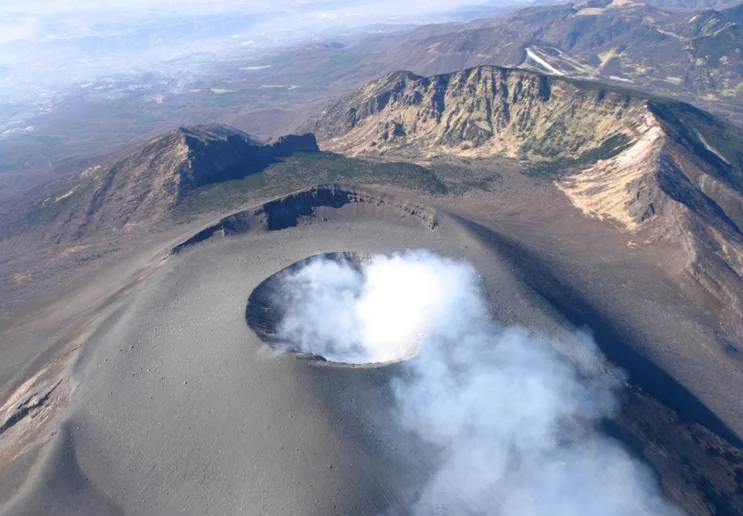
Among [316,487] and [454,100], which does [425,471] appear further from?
[454,100]

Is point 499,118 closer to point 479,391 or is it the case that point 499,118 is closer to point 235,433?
Result: point 479,391

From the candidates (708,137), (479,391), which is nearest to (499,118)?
(708,137)

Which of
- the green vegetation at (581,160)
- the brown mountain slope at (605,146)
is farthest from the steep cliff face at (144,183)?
the green vegetation at (581,160)

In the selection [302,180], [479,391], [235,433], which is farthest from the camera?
[302,180]

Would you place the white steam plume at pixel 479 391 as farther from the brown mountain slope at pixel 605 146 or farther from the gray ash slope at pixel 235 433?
the brown mountain slope at pixel 605 146

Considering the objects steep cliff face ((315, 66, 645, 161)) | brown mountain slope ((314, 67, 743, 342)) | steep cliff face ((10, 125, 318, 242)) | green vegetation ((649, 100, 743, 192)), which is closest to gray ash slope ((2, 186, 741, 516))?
brown mountain slope ((314, 67, 743, 342))
